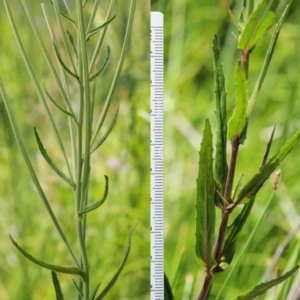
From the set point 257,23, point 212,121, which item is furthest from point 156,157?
point 257,23

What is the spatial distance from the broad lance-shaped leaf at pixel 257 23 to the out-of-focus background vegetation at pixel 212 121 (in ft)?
1.06

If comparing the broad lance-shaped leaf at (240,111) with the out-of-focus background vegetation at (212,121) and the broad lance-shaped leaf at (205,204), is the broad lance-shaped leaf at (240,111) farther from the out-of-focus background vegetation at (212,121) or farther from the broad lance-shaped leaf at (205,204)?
the out-of-focus background vegetation at (212,121)

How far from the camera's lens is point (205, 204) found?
64 centimetres

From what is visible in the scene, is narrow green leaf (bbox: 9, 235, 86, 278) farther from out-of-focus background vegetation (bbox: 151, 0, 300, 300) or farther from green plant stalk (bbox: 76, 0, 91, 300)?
out-of-focus background vegetation (bbox: 151, 0, 300, 300)

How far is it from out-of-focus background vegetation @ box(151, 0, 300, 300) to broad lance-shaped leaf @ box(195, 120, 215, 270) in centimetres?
24

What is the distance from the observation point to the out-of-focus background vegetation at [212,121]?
91cm

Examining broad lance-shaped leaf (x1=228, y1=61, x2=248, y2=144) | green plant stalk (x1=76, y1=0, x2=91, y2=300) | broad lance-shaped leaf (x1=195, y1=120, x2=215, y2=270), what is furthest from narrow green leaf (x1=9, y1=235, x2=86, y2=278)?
broad lance-shaped leaf (x1=228, y1=61, x2=248, y2=144)

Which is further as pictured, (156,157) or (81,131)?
(156,157)

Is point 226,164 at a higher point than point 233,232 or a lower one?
higher

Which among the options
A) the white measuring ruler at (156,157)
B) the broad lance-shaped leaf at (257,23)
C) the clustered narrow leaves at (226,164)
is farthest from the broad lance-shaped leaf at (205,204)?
the white measuring ruler at (156,157)

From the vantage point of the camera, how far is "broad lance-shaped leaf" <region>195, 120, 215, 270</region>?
0.62 metres

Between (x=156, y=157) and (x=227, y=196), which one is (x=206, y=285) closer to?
(x=227, y=196)

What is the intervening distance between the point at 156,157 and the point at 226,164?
26 centimetres

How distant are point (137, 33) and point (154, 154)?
22 centimetres
